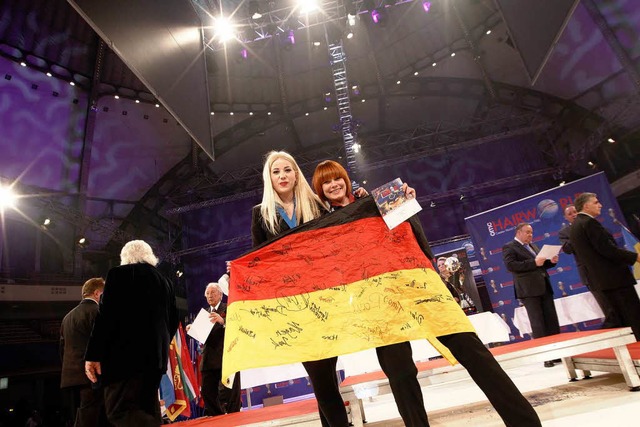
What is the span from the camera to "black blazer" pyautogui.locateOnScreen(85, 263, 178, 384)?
7.18ft

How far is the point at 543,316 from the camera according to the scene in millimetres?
4234

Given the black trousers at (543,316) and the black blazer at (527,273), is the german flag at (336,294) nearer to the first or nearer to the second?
the black blazer at (527,273)

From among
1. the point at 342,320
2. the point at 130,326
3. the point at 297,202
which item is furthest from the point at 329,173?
the point at 130,326

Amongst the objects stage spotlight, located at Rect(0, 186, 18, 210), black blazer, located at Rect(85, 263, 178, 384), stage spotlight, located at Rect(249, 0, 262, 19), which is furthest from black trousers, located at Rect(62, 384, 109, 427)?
stage spotlight, located at Rect(0, 186, 18, 210)

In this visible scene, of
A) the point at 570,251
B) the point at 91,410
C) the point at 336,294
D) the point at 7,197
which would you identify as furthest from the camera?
the point at 7,197

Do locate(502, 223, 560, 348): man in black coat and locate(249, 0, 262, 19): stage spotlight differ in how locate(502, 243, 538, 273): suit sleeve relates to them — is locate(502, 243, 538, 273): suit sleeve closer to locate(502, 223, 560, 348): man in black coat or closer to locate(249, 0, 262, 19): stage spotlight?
locate(502, 223, 560, 348): man in black coat

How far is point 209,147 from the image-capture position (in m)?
2.69

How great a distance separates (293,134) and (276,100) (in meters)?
1.32

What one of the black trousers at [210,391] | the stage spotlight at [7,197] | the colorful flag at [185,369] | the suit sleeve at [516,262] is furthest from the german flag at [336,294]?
the stage spotlight at [7,197]

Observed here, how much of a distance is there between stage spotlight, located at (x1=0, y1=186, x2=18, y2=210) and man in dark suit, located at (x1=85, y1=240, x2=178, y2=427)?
919cm

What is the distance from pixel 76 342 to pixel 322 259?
254 centimetres

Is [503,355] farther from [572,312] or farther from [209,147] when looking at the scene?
[572,312]

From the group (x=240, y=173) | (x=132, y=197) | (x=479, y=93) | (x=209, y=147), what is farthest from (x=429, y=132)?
(x=209, y=147)

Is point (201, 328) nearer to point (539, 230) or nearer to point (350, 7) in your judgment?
point (539, 230)
